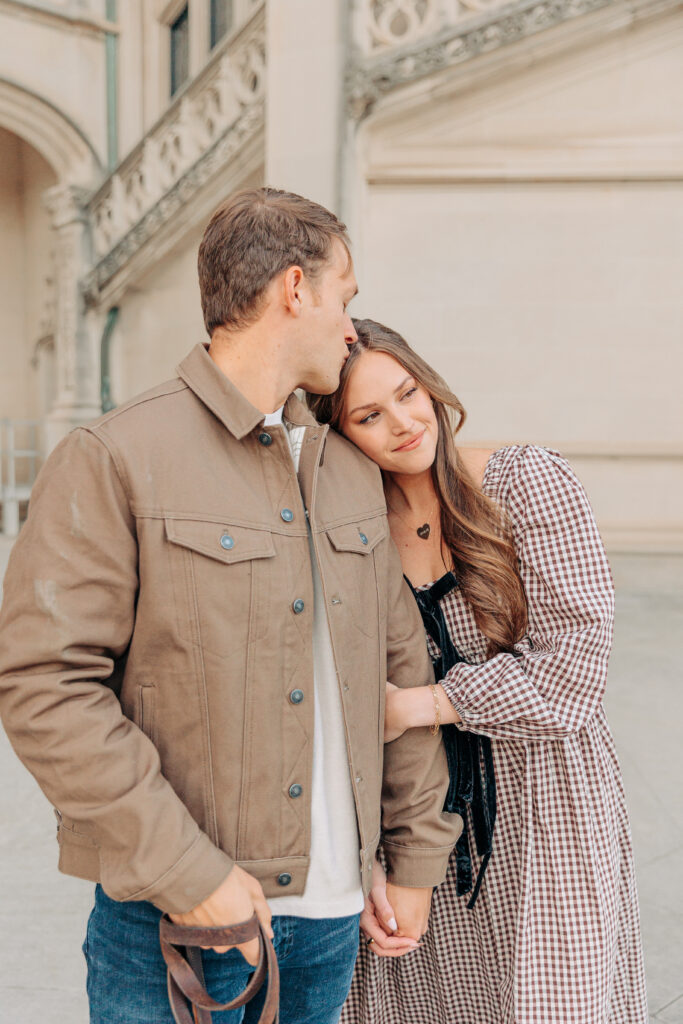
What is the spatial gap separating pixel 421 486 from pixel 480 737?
53 cm

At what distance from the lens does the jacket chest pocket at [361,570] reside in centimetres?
133

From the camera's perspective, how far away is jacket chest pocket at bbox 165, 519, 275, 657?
1.18 m

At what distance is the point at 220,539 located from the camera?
120cm

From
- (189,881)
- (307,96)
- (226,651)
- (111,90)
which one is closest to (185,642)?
(226,651)

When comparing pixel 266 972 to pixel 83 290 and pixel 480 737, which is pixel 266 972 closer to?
pixel 480 737

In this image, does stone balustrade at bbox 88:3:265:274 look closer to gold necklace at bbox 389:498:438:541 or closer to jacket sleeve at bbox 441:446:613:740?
gold necklace at bbox 389:498:438:541

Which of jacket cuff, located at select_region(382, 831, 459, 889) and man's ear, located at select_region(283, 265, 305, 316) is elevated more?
man's ear, located at select_region(283, 265, 305, 316)

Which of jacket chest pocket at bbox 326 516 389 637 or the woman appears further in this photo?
the woman

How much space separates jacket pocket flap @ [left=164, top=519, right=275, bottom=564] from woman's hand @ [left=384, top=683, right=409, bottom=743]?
1.34 feet

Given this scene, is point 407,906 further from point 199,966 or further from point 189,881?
point 189,881

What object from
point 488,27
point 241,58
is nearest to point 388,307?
point 488,27

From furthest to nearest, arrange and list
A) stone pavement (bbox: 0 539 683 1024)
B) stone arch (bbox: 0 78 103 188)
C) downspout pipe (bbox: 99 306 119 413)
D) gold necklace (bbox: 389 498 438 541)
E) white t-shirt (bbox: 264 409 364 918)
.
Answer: stone arch (bbox: 0 78 103 188), downspout pipe (bbox: 99 306 119 413), stone pavement (bbox: 0 539 683 1024), gold necklace (bbox: 389 498 438 541), white t-shirt (bbox: 264 409 364 918)

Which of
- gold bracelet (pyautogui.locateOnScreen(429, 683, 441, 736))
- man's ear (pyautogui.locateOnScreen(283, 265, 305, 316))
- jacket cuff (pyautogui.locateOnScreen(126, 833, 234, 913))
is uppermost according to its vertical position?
man's ear (pyautogui.locateOnScreen(283, 265, 305, 316))

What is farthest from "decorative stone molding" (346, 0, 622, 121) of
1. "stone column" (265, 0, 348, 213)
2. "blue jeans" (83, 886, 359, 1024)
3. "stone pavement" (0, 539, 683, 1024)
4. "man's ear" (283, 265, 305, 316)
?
"blue jeans" (83, 886, 359, 1024)
